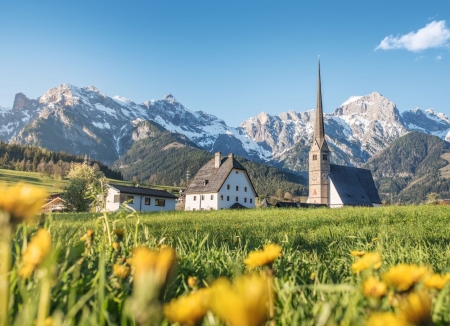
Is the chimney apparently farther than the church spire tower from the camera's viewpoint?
No

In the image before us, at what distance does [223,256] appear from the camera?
318 cm

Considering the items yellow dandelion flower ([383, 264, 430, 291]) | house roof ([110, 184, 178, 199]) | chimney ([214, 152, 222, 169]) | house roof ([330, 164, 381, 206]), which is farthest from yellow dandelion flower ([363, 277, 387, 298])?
house roof ([330, 164, 381, 206])

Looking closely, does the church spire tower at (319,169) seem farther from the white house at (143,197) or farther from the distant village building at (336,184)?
the white house at (143,197)

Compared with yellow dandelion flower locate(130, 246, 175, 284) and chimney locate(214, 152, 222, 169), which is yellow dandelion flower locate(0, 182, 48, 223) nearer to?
yellow dandelion flower locate(130, 246, 175, 284)

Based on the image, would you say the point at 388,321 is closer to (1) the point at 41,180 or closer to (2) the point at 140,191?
(2) the point at 140,191

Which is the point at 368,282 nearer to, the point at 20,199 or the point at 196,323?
the point at 196,323

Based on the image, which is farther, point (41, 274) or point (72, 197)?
point (72, 197)

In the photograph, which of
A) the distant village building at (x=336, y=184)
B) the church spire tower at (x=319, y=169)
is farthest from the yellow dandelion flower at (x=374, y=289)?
the church spire tower at (x=319, y=169)

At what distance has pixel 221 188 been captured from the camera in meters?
63.8

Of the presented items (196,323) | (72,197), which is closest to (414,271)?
(196,323)

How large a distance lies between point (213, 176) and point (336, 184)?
26408 millimetres

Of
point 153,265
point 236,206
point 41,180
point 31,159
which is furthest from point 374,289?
point 31,159

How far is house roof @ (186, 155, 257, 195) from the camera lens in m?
64.1

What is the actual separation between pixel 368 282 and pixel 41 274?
0.93 meters
